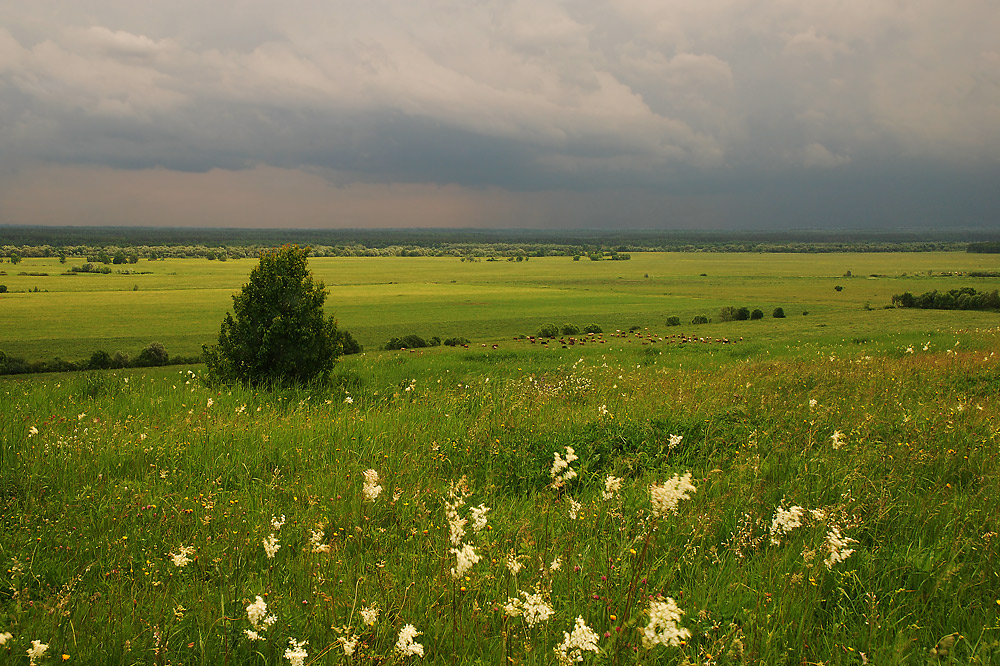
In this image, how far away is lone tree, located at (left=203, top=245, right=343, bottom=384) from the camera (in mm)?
16859

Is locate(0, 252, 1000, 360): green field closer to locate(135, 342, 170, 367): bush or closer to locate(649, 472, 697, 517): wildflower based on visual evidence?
locate(135, 342, 170, 367): bush

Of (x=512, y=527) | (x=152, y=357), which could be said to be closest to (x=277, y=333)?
(x=512, y=527)

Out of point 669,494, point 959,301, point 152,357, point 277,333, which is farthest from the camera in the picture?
point 959,301

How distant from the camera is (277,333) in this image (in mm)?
16688

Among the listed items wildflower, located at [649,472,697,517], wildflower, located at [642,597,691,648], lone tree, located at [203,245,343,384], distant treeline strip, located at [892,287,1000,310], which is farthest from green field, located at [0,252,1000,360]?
wildflower, located at [642,597,691,648]

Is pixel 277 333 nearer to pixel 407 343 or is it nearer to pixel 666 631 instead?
pixel 666 631

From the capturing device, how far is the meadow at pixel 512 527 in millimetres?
3588

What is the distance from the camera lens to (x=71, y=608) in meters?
3.85

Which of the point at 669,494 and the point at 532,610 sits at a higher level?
the point at 669,494

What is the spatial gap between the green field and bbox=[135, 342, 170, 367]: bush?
3511 millimetres

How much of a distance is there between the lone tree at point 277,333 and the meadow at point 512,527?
5198 mm

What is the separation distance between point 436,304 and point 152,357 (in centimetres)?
4686

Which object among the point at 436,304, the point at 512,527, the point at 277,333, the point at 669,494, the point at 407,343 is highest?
the point at 669,494

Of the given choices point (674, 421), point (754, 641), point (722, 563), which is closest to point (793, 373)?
point (674, 421)
